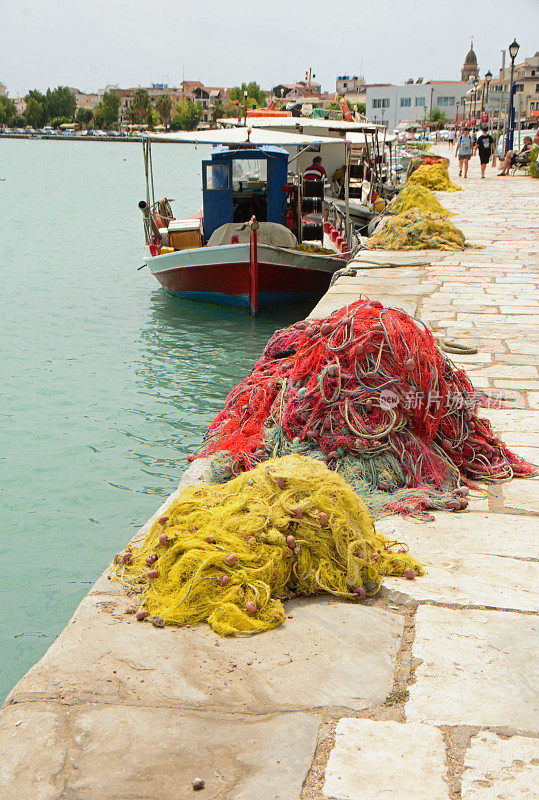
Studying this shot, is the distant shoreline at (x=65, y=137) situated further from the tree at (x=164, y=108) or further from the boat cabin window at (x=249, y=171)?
the boat cabin window at (x=249, y=171)

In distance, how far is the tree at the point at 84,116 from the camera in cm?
18875

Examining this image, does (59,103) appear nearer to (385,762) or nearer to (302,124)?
(302,124)

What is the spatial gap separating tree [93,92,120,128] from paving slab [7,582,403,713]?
197144 mm

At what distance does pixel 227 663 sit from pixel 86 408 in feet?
22.9

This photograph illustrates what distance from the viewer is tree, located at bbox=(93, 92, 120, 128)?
18493 cm

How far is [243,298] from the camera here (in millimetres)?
14125

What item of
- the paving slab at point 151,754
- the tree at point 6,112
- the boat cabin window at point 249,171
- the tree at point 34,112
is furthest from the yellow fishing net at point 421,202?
the tree at point 6,112

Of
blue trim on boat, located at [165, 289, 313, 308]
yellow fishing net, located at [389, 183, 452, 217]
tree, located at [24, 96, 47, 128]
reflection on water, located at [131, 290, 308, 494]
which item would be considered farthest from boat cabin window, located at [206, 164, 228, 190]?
tree, located at [24, 96, 47, 128]

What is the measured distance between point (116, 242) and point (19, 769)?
2407cm

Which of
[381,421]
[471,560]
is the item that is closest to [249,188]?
[381,421]

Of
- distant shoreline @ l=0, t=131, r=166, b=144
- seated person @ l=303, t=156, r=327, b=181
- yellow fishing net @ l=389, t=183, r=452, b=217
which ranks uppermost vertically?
distant shoreline @ l=0, t=131, r=166, b=144

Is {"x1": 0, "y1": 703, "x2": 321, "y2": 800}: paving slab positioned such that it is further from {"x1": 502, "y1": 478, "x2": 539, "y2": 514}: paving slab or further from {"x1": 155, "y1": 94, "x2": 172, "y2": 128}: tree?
{"x1": 155, "y1": 94, "x2": 172, "y2": 128}: tree

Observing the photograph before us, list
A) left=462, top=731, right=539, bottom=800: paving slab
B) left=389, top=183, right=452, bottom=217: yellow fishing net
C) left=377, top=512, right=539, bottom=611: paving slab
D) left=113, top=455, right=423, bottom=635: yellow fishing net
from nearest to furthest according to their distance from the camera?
left=462, top=731, right=539, bottom=800: paving slab, left=113, top=455, right=423, bottom=635: yellow fishing net, left=377, top=512, right=539, bottom=611: paving slab, left=389, top=183, right=452, bottom=217: yellow fishing net

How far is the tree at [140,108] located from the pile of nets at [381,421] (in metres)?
189
